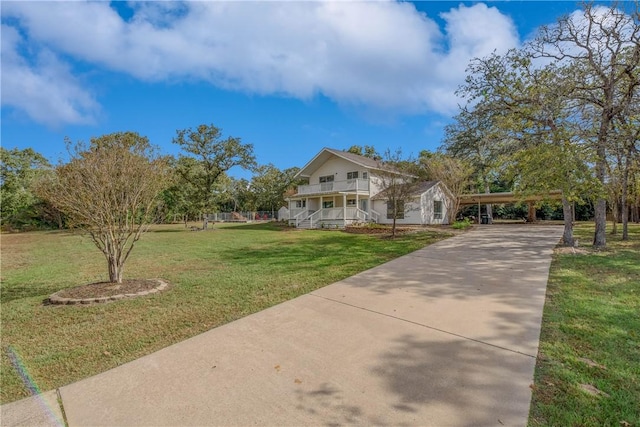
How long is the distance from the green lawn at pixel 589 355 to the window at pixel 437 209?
18658 mm

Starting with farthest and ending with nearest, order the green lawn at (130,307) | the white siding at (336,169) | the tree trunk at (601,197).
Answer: the white siding at (336,169), the tree trunk at (601,197), the green lawn at (130,307)

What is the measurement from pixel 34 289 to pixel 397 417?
26.5 feet

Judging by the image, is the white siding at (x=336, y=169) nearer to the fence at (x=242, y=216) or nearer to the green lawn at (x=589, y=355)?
the green lawn at (x=589, y=355)

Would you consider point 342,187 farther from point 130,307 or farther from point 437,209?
point 130,307

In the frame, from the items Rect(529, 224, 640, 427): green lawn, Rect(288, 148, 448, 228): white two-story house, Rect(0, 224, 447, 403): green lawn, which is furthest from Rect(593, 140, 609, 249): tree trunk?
Rect(288, 148, 448, 228): white two-story house

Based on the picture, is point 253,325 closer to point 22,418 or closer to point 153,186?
point 22,418

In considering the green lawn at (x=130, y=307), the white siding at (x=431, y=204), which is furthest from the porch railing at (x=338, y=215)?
the green lawn at (x=130, y=307)

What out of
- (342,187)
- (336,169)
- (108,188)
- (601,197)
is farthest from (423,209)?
(108,188)

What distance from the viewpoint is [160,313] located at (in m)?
4.75

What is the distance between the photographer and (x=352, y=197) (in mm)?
25531

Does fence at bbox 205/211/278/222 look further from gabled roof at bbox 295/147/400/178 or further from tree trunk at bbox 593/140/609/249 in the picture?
tree trunk at bbox 593/140/609/249

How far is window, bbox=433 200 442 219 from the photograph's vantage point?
80.2 ft

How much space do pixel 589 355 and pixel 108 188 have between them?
7658mm

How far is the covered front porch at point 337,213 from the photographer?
23.5m
